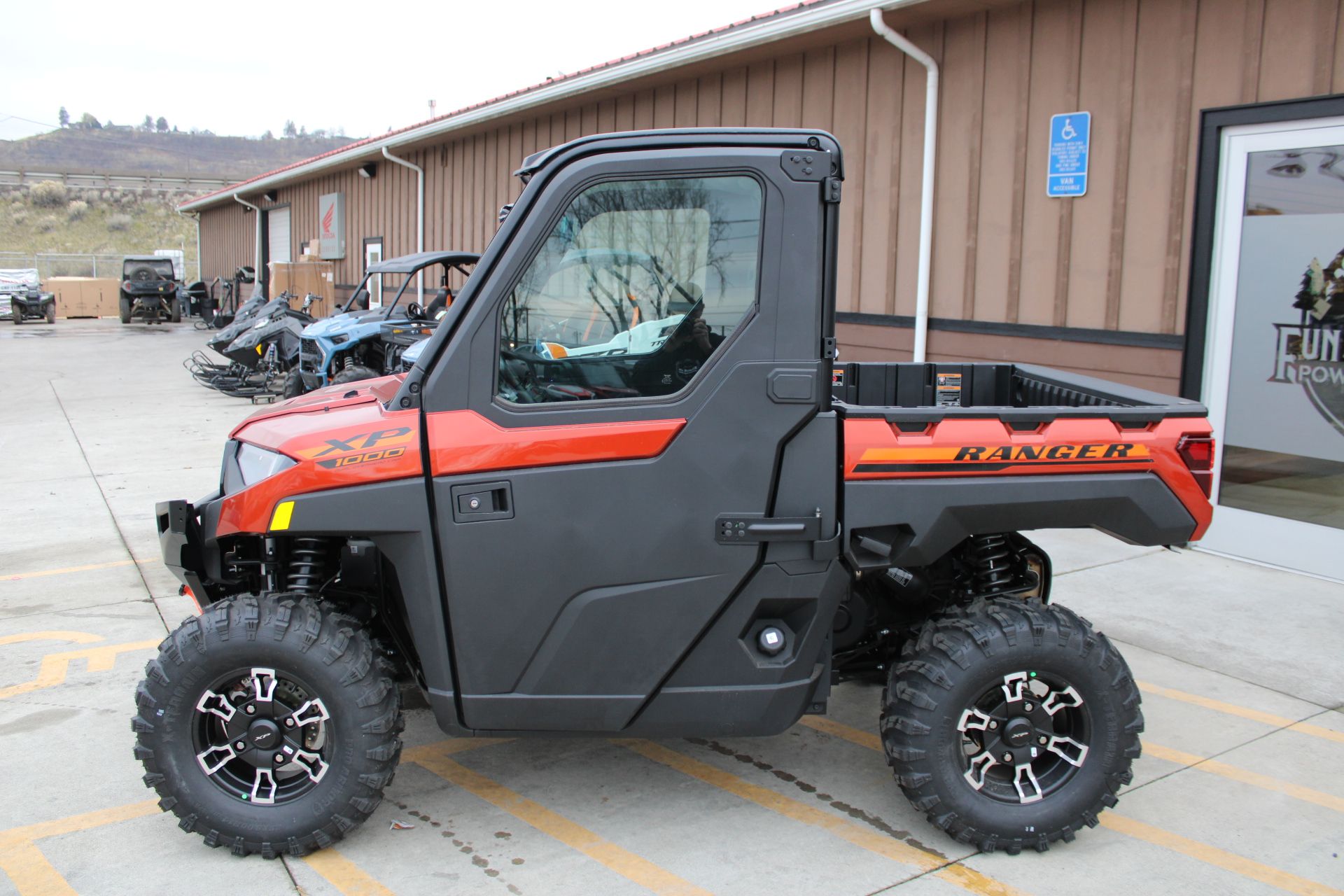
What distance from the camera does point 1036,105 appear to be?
7.76 metres

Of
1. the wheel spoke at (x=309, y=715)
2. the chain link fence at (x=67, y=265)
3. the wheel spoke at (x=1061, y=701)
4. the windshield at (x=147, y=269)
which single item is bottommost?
the wheel spoke at (x=309, y=715)

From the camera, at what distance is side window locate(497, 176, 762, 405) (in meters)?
3.25

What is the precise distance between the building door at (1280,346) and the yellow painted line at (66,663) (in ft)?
21.2

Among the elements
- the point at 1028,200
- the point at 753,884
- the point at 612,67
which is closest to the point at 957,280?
the point at 1028,200

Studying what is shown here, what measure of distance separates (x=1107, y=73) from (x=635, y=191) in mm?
5364

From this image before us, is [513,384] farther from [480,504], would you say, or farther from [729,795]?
[729,795]

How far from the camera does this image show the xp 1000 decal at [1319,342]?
6.26 meters

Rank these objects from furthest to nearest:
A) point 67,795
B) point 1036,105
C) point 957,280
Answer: point 957,280
point 1036,105
point 67,795

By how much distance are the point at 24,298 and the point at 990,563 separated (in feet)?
124

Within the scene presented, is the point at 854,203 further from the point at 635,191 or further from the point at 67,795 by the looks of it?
the point at 67,795

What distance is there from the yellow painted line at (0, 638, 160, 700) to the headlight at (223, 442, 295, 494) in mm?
1880

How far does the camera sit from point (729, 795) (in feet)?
12.9

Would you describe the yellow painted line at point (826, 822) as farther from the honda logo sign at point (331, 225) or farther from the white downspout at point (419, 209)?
the honda logo sign at point (331, 225)

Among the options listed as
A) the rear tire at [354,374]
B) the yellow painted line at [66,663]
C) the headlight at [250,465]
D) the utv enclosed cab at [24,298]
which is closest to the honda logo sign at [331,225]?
the rear tire at [354,374]
